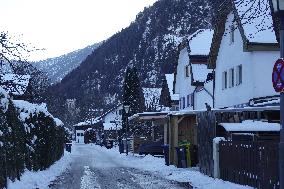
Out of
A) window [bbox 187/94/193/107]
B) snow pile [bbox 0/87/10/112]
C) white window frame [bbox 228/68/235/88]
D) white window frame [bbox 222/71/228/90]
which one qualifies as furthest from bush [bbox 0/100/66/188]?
window [bbox 187/94/193/107]

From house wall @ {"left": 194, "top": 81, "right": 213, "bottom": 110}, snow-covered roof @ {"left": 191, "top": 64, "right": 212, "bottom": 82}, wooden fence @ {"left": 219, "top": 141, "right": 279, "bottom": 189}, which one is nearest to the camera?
wooden fence @ {"left": 219, "top": 141, "right": 279, "bottom": 189}

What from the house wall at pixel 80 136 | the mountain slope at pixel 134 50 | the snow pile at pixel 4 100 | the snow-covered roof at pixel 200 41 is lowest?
the house wall at pixel 80 136

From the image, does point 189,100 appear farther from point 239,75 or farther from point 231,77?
point 239,75

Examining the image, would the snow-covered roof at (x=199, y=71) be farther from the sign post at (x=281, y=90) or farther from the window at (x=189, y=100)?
the sign post at (x=281, y=90)

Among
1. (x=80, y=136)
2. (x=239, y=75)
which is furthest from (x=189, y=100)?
(x=80, y=136)

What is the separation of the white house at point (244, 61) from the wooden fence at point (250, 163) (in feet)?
32.0

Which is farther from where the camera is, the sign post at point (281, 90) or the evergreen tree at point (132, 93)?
the evergreen tree at point (132, 93)

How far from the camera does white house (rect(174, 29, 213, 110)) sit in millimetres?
43062

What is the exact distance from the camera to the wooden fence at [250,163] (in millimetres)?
14062

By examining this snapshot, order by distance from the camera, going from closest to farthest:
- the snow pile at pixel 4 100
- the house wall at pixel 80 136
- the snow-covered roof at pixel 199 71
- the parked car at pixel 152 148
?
the snow pile at pixel 4 100 < the parked car at pixel 152 148 < the snow-covered roof at pixel 199 71 < the house wall at pixel 80 136

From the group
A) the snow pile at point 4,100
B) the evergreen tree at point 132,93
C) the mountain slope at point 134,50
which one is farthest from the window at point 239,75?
the mountain slope at point 134,50

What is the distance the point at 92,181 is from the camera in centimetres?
1939

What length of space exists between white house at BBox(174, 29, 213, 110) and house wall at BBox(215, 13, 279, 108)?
6095mm

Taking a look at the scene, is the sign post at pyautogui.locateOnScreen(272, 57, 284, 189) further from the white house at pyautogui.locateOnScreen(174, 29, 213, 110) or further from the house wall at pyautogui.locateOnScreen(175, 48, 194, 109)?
the house wall at pyautogui.locateOnScreen(175, 48, 194, 109)
